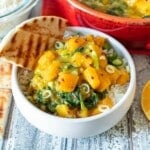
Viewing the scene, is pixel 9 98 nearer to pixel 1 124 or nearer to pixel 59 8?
pixel 1 124

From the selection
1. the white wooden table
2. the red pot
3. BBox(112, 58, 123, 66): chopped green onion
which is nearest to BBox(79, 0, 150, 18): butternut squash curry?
the red pot

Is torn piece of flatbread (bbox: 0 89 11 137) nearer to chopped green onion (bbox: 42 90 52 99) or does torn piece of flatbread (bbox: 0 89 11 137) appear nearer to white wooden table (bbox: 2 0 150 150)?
white wooden table (bbox: 2 0 150 150)

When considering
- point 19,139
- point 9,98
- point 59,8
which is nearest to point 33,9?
point 59,8

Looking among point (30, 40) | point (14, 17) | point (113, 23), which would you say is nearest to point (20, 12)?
point (14, 17)

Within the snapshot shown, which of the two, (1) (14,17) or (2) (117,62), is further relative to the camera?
(1) (14,17)

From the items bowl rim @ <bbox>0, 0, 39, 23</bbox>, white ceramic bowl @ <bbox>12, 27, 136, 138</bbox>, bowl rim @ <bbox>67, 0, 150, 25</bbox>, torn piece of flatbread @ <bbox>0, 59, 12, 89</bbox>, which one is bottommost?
torn piece of flatbread @ <bbox>0, 59, 12, 89</bbox>

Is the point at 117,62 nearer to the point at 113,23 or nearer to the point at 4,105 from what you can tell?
the point at 113,23

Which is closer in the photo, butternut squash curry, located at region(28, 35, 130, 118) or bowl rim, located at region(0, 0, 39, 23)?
butternut squash curry, located at region(28, 35, 130, 118)
